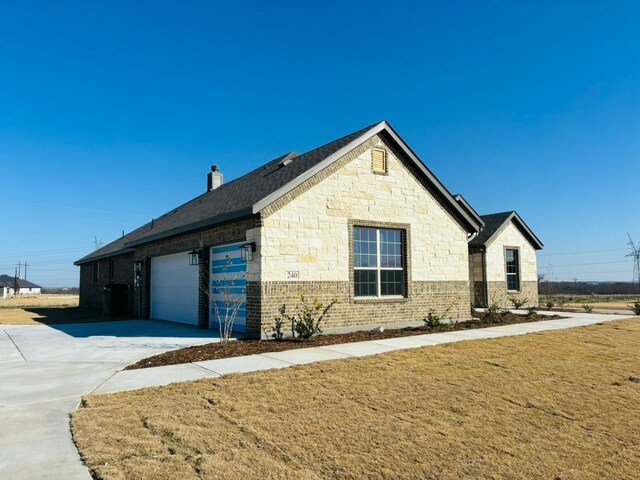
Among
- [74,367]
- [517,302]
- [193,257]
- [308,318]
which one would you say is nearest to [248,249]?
[308,318]

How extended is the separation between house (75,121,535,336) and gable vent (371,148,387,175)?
0.03 m

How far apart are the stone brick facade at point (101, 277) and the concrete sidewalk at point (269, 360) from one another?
1377cm

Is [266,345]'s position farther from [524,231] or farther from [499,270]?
[524,231]

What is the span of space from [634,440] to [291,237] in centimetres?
854

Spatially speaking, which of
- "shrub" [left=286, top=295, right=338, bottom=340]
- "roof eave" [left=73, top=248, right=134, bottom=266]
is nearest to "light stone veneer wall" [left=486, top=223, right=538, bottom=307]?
"shrub" [left=286, top=295, right=338, bottom=340]

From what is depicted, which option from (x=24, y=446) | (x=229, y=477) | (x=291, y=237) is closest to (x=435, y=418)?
(x=229, y=477)

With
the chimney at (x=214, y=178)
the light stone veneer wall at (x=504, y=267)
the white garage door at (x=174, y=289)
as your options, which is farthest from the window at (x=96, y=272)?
the light stone veneer wall at (x=504, y=267)

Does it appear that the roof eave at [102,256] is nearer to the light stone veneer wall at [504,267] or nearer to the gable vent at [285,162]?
the gable vent at [285,162]

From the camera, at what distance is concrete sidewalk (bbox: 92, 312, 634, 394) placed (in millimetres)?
7330

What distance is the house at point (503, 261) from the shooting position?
74.6 feet

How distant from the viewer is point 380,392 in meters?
6.55

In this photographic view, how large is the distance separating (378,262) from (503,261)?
39.8ft

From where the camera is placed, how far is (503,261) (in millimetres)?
23562

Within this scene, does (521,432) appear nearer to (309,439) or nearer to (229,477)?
(309,439)
